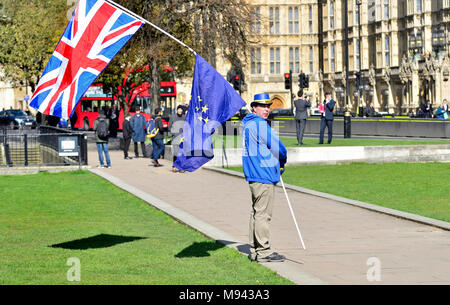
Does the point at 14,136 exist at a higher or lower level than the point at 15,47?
lower

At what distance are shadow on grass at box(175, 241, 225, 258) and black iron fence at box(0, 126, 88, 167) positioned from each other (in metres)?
15.9

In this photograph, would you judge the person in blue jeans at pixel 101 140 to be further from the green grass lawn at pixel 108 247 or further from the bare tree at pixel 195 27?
the green grass lawn at pixel 108 247

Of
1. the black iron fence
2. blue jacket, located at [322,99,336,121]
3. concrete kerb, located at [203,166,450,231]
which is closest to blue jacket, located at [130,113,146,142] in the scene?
the black iron fence

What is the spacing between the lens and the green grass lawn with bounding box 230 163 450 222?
628 inches

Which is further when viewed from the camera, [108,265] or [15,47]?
[15,47]

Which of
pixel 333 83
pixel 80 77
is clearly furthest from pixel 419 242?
pixel 333 83

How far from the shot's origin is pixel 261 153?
1007cm

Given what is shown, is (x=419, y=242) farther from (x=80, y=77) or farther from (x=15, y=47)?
(x=15, y=47)

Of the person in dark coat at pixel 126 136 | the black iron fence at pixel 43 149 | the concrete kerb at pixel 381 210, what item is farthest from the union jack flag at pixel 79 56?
the person in dark coat at pixel 126 136

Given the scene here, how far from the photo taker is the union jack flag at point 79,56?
10938 millimetres

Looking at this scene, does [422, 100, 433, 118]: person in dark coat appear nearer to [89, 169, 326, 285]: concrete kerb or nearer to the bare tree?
the bare tree

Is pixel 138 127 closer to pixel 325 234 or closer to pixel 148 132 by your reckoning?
pixel 148 132
